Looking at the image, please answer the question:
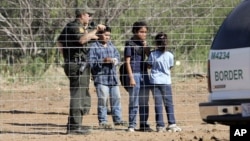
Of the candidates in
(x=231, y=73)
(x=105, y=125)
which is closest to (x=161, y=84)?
(x=105, y=125)

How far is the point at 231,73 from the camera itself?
350 inches

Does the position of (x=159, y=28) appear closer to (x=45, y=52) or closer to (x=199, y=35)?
(x=199, y=35)

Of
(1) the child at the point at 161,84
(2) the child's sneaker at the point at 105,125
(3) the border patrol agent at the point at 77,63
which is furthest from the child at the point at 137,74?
(3) the border patrol agent at the point at 77,63

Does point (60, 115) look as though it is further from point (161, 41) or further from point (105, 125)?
point (161, 41)

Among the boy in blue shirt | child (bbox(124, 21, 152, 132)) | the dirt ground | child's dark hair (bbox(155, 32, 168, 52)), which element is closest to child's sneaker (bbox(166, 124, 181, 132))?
the dirt ground

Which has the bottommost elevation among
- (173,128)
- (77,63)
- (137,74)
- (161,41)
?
(173,128)

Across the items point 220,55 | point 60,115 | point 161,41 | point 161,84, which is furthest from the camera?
point 60,115

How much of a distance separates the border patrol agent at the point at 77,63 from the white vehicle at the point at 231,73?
3779 mm

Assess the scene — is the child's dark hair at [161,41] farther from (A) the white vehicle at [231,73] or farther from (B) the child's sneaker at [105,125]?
(A) the white vehicle at [231,73]

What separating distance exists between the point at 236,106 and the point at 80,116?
445 cm

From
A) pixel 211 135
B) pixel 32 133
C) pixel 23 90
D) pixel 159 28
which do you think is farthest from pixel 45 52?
pixel 211 135

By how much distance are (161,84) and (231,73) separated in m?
4.20

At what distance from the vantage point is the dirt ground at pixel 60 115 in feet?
41.4

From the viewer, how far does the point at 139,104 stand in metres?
13.3
